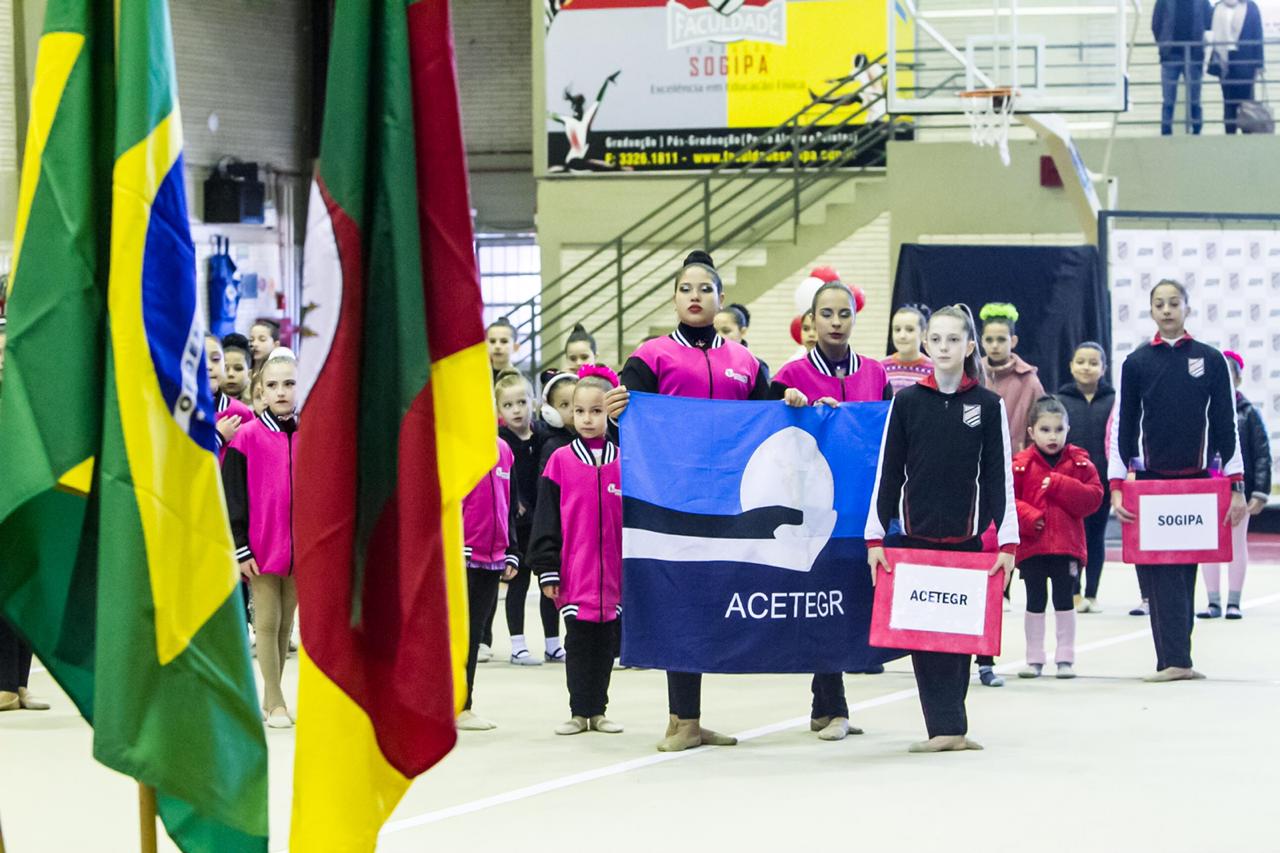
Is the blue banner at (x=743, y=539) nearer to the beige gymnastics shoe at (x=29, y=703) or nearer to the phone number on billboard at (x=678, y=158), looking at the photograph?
the beige gymnastics shoe at (x=29, y=703)

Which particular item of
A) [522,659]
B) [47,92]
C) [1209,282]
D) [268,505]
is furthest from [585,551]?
[1209,282]

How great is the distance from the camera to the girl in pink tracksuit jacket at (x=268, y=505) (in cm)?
852

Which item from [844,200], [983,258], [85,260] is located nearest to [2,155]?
[844,200]

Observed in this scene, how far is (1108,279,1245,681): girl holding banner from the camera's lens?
9.65 meters

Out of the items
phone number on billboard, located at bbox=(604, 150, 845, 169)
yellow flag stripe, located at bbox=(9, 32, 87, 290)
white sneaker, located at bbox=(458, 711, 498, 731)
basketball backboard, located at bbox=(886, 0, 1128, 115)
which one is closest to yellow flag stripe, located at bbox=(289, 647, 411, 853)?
yellow flag stripe, located at bbox=(9, 32, 87, 290)

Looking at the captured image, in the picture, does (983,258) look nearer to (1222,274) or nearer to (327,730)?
(1222,274)

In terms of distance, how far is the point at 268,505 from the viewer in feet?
28.1

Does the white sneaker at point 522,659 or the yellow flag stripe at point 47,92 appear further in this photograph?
the white sneaker at point 522,659

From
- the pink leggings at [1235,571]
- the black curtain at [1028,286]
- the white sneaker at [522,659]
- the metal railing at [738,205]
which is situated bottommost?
the white sneaker at [522,659]

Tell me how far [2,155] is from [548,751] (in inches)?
591

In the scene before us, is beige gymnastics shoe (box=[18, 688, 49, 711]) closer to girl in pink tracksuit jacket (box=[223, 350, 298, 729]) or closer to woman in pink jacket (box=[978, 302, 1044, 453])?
girl in pink tracksuit jacket (box=[223, 350, 298, 729])

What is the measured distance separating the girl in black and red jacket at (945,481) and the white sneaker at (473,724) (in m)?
1.95

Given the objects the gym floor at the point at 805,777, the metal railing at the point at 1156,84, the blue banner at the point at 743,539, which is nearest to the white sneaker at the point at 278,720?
the gym floor at the point at 805,777

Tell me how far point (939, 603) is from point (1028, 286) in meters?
8.42
